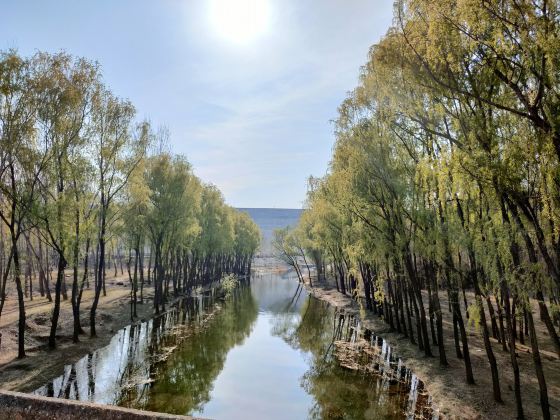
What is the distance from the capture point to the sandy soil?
17950 millimetres

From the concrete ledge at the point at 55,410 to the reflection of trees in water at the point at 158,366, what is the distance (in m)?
6.60

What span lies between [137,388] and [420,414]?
12.2 m

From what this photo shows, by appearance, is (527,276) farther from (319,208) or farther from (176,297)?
(176,297)

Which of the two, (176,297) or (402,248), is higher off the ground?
(402,248)

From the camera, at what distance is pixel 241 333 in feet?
102

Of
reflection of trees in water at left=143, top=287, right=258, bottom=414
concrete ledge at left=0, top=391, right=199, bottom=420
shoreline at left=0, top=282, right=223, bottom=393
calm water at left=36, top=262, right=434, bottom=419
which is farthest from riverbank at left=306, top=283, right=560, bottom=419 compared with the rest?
shoreline at left=0, top=282, right=223, bottom=393

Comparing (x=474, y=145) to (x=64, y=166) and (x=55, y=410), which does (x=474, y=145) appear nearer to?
(x=55, y=410)

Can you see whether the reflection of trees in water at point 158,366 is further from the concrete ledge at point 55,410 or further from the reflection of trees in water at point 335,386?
the concrete ledge at point 55,410

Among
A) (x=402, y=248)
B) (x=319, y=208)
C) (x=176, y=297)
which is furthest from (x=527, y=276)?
(x=176, y=297)

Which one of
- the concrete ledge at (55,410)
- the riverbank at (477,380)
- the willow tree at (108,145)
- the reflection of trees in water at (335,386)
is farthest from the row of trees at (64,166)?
the riverbank at (477,380)

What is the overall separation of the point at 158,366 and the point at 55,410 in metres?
12.4

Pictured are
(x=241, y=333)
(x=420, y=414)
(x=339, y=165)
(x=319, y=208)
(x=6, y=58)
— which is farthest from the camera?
(x=319, y=208)

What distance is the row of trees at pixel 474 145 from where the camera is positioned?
7.92m

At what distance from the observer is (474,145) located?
9.55 meters
